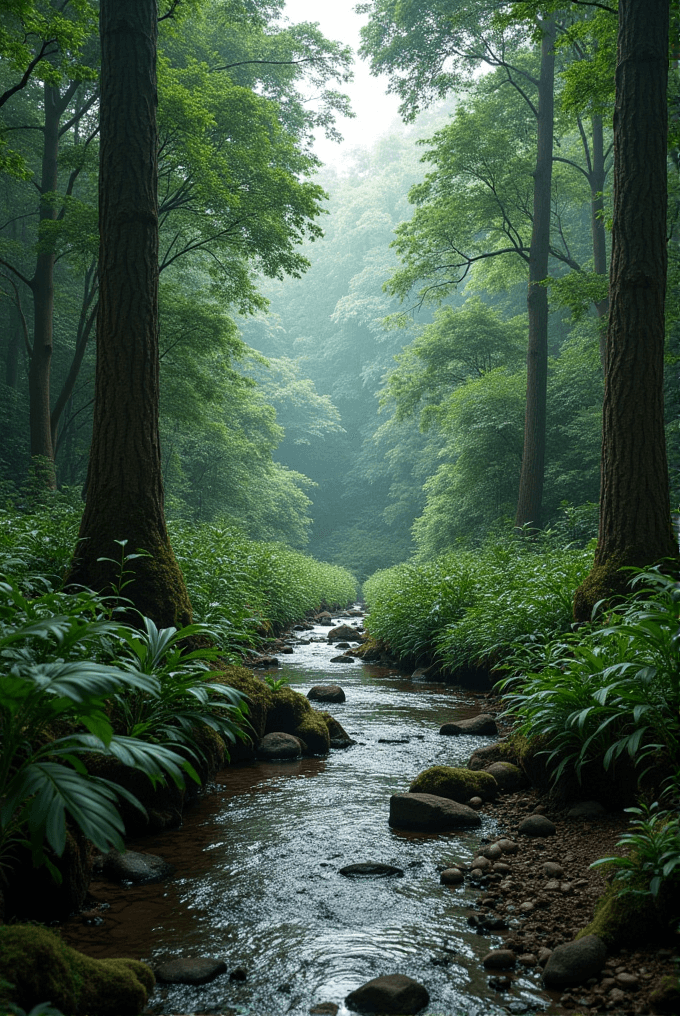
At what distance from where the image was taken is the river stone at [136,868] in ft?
8.90

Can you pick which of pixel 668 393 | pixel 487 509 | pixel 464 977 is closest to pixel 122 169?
pixel 464 977

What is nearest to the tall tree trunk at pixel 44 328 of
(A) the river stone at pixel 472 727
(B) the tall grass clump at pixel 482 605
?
(B) the tall grass clump at pixel 482 605

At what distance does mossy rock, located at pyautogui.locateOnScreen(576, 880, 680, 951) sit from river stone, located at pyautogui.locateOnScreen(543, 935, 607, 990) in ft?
0.18

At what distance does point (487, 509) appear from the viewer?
14.7 m

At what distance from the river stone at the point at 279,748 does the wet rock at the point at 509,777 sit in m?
1.40

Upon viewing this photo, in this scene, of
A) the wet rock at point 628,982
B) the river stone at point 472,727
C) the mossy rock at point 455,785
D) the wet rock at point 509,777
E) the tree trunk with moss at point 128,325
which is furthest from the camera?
the river stone at point 472,727

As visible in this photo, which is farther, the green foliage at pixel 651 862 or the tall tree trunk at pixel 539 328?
the tall tree trunk at pixel 539 328

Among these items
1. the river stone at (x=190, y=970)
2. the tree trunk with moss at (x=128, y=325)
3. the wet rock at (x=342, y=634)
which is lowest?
the wet rock at (x=342, y=634)

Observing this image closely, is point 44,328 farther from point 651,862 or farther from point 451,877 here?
point 651,862

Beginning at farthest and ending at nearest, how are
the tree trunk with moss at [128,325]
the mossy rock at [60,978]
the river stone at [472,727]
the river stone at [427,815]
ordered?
the river stone at [472,727] < the tree trunk with moss at [128,325] < the river stone at [427,815] < the mossy rock at [60,978]

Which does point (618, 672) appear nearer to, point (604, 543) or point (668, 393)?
point (604, 543)

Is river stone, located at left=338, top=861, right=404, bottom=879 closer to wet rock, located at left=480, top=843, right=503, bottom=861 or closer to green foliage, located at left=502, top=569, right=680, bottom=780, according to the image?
wet rock, located at left=480, top=843, right=503, bottom=861

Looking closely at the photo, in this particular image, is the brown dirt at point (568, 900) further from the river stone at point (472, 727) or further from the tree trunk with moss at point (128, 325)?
the tree trunk with moss at point (128, 325)

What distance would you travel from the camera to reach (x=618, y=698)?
3000 mm
